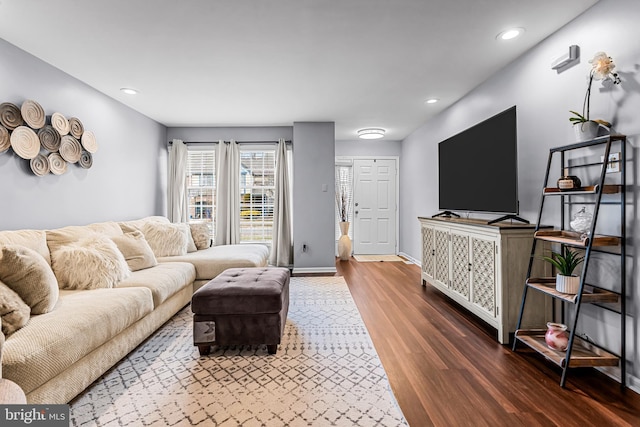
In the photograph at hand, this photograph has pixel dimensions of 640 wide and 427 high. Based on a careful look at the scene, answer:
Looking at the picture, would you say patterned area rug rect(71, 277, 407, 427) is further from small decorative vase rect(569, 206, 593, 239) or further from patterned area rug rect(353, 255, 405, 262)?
patterned area rug rect(353, 255, 405, 262)

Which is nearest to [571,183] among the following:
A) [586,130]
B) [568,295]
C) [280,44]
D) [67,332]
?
[586,130]

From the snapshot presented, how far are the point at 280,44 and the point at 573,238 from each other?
8.63ft

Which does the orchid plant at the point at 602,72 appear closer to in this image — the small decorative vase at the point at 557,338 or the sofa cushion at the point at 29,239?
the small decorative vase at the point at 557,338

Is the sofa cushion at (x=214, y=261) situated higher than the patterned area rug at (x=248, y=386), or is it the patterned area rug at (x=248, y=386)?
the sofa cushion at (x=214, y=261)

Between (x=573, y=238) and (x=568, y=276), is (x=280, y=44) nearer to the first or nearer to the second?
(x=573, y=238)

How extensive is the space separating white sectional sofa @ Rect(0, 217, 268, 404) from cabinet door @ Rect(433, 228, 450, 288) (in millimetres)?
2216

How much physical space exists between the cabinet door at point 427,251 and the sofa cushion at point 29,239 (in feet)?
12.7

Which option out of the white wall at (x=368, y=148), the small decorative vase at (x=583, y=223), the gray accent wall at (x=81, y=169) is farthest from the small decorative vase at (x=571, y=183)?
the white wall at (x=368, y=148)

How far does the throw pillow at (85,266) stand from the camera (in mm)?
2426

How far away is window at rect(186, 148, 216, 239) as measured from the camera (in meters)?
5.49

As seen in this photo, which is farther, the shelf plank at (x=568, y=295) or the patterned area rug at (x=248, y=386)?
the shelf plank at (x=568, y=295)

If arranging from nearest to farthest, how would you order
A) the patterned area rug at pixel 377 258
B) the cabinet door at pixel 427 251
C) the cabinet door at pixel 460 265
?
the cabinet door at pixel 460 265 < the cabinet door at pixel 427 251 < the patterned area rug at pixel 377 258

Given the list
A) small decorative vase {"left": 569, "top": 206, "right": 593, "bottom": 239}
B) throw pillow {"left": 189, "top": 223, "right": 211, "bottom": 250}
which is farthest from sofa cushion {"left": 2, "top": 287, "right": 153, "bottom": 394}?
small decorative vase {"left": 569, "top": 206, "right": 593, "bottom": 239}

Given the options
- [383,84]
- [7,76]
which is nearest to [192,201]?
[7,76]
